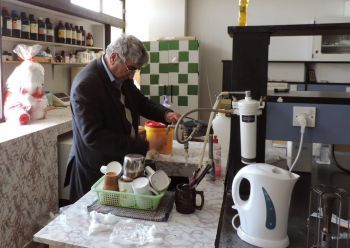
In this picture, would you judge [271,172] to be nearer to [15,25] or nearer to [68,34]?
[15,25]

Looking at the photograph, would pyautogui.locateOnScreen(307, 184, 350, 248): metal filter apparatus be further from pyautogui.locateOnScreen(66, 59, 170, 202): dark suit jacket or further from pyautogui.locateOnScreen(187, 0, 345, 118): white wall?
pyautogui.locateOnScreen(187, 0, 345, 118): white wall

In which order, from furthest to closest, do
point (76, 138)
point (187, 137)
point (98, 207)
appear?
point (76, 138), point (187, 137), point (98, 207)

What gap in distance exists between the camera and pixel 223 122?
153cm

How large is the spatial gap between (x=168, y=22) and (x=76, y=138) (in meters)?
3.80

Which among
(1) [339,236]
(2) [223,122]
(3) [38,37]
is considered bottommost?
(1) [339,236]

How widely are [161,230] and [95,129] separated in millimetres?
758

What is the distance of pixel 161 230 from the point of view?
1.04 metres

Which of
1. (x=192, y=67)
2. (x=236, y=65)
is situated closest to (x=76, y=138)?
(x=236, y=65)

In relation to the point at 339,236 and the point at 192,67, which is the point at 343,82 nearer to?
the point at 192,67

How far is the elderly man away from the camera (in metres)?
1.64

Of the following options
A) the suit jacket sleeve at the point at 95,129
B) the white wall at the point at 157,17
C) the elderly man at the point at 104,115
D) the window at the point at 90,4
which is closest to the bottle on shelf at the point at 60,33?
the window at the point at 90,4

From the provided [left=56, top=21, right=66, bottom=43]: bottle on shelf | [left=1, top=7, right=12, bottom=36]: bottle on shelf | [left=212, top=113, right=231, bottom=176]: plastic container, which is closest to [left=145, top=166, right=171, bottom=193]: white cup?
A: [left=212, top=113, right=231, bottom=176]: plastic container

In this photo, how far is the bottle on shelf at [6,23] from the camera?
2.58m

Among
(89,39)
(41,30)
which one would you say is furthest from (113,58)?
(89,39)
